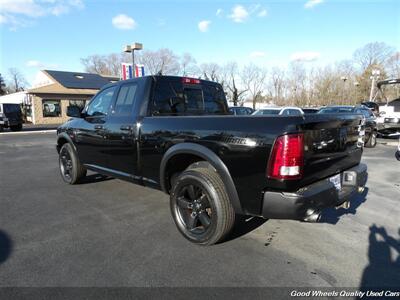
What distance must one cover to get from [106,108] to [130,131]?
0.98m

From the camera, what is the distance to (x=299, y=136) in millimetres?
2545

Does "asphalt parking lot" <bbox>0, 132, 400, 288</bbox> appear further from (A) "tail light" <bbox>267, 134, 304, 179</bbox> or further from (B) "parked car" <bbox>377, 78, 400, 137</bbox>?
(B) "parked car" <bbox>377, 78, 400, 137</bbox>

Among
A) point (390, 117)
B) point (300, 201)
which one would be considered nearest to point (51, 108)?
point (390, 117)

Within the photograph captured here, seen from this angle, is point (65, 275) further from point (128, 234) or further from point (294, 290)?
point (294, 290)

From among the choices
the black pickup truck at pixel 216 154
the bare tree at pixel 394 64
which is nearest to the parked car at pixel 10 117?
the black pickup truck at pixel 216 154

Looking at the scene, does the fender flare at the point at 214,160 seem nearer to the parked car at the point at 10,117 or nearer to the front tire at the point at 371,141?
the front tire at the point at 371,141

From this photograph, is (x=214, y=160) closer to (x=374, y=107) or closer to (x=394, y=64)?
(x=374, y=107)

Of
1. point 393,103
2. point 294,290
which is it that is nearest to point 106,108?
point 294,290

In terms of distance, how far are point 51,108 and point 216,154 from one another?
108ft

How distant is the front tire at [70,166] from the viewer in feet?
18.4

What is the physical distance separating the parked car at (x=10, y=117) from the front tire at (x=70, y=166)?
65.5 ft

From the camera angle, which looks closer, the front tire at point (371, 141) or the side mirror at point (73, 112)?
the side mirror at point (73, 112)

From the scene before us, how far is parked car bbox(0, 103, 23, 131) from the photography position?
22016 mm

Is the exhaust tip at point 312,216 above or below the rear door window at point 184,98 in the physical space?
below
